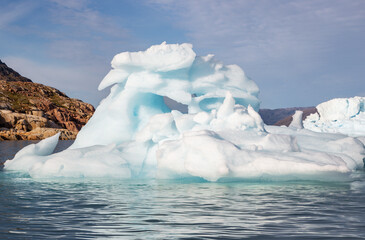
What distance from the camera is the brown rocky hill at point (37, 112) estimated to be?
306ft

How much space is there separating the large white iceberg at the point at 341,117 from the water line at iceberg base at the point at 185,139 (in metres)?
18.9

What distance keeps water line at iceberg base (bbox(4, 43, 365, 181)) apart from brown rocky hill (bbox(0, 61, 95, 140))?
73079mm

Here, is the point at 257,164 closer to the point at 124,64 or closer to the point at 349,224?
the point at 349,224

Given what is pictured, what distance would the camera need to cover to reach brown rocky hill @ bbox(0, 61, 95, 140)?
3674 inches

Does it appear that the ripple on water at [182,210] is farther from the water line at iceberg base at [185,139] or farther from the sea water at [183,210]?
the water line at iceberg base at [185,139]

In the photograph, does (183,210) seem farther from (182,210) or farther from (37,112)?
(37,112)

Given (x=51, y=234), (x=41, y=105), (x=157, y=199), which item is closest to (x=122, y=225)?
(x=51, y=234)

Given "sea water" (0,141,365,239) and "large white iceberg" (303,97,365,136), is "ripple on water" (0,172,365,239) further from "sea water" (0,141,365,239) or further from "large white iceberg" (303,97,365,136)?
"large white iceberg" (303,97,365,136)

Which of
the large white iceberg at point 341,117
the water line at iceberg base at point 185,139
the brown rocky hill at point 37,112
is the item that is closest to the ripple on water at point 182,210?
the water line at iceberg base at point 185,139

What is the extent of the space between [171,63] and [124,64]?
7.65ft

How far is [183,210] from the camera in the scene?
8852 millimetres

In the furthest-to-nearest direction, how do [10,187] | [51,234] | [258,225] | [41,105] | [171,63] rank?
[41,105] < [171,63] < [10,187] < [258,225] < [51,234]

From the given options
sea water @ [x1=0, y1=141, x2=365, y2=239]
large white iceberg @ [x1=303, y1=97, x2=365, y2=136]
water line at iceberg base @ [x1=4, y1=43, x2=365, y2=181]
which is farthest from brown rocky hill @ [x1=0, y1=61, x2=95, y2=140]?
sea water @ [x1=0, y1=141, x2=365, y2=239]

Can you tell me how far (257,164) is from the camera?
1245 cm
